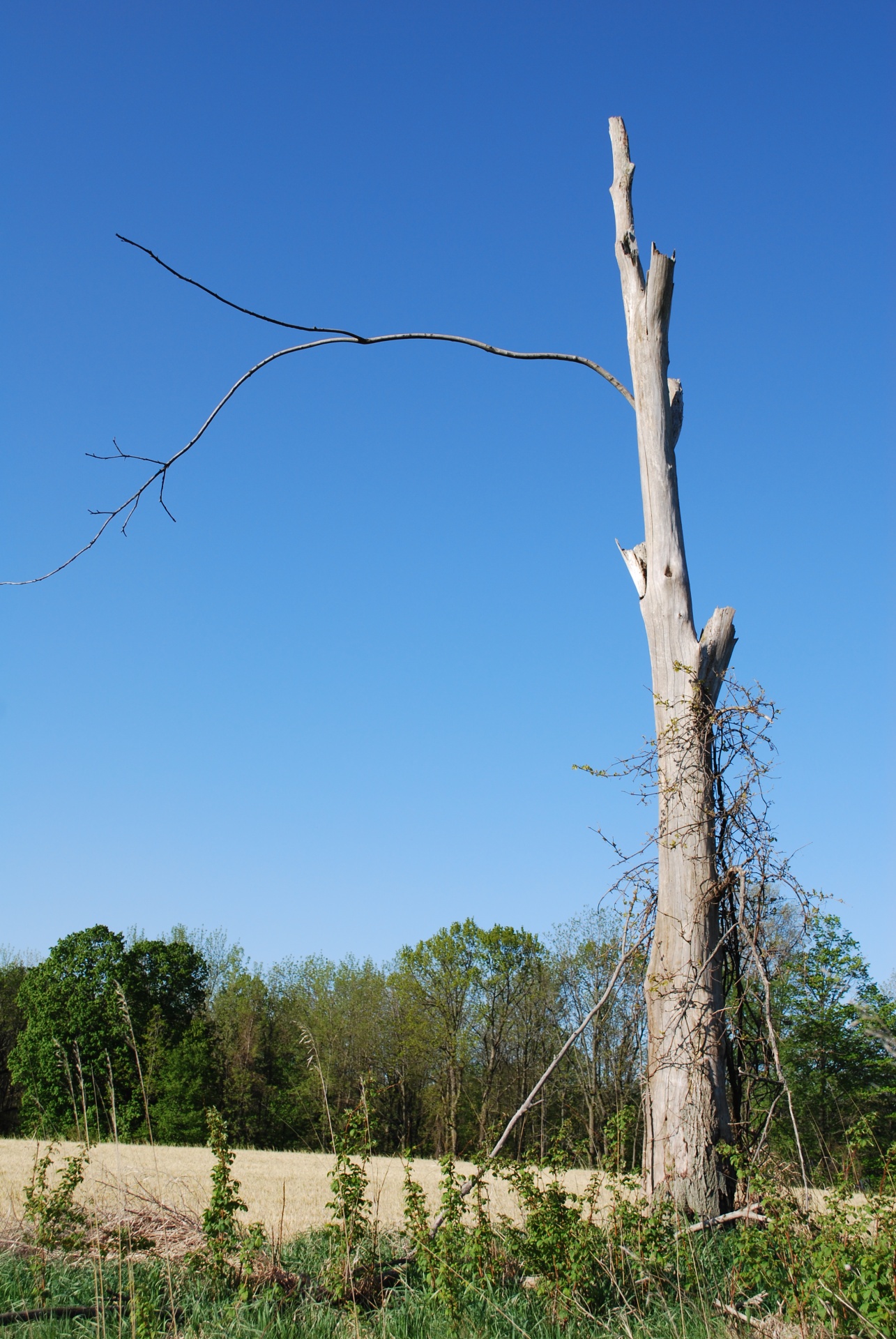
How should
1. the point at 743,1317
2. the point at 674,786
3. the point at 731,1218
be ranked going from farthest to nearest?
1. the point at 674,786
2. the point at 731,1218
3. the point at 743,1317

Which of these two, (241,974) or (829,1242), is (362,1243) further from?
(241,974)

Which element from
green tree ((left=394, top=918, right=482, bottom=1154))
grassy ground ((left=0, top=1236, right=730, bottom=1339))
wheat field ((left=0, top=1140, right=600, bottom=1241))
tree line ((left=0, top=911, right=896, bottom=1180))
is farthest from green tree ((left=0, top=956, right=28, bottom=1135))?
grassy ground ((left=0, top=1236, right=730, bottom=1339))

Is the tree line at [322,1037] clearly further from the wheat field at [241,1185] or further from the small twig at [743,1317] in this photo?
the small twig at [743,1317]

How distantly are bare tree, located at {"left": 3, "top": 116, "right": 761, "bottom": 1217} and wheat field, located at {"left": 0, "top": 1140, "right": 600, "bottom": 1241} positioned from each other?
44.8 inches

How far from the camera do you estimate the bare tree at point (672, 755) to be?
4980 mm

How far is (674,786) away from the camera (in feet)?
18.0

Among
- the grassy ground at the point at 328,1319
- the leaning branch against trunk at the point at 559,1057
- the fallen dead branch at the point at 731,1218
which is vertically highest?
the leaning branch against trunk at the point at 559,1057

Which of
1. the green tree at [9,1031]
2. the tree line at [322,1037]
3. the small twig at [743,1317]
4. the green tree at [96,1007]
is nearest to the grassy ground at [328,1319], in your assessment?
the small twig at [743,1317]

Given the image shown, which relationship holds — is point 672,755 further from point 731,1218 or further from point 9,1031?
point 9,1031

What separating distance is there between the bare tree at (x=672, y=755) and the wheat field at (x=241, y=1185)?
1137 mm

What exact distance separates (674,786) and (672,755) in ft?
0.65

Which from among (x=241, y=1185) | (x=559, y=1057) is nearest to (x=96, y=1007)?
(x=241, y=1185)

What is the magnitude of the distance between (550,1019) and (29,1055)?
745 inches

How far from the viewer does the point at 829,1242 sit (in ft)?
11.0
